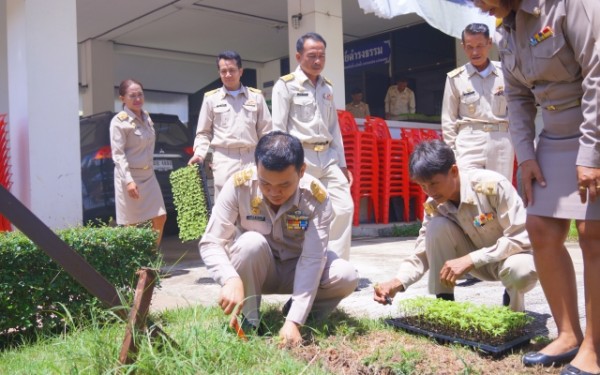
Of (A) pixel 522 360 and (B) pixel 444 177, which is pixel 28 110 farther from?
(A) pixel 522 360

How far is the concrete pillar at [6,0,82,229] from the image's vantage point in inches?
211

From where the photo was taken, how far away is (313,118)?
4.51 m

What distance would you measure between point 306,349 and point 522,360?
35.0 inches

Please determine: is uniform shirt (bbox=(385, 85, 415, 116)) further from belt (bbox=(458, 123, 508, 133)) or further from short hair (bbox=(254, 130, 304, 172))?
short hair (bbox=(254, 130, 304, 172))

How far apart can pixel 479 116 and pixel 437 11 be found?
3511mm

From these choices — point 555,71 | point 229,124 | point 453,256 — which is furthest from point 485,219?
point 229,124

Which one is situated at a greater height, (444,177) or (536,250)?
(444,177)

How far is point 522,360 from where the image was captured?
2482 mm

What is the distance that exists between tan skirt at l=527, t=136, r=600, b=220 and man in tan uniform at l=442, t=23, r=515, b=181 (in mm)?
2117

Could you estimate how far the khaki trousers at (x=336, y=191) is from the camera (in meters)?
4.30

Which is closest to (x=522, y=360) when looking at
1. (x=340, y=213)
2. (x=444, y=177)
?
(x=444, y=177)

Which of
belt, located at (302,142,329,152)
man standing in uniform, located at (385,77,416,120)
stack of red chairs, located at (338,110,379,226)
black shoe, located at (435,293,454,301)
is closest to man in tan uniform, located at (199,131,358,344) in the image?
black shoe, located at (435,293,454,301)

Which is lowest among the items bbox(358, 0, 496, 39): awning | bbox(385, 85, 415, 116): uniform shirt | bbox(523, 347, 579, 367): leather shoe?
bbox(523, 347, 579, 367): leather shoe

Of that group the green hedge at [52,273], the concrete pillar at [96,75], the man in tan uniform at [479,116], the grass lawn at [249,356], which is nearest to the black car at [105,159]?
the green hedge at [52,273]
